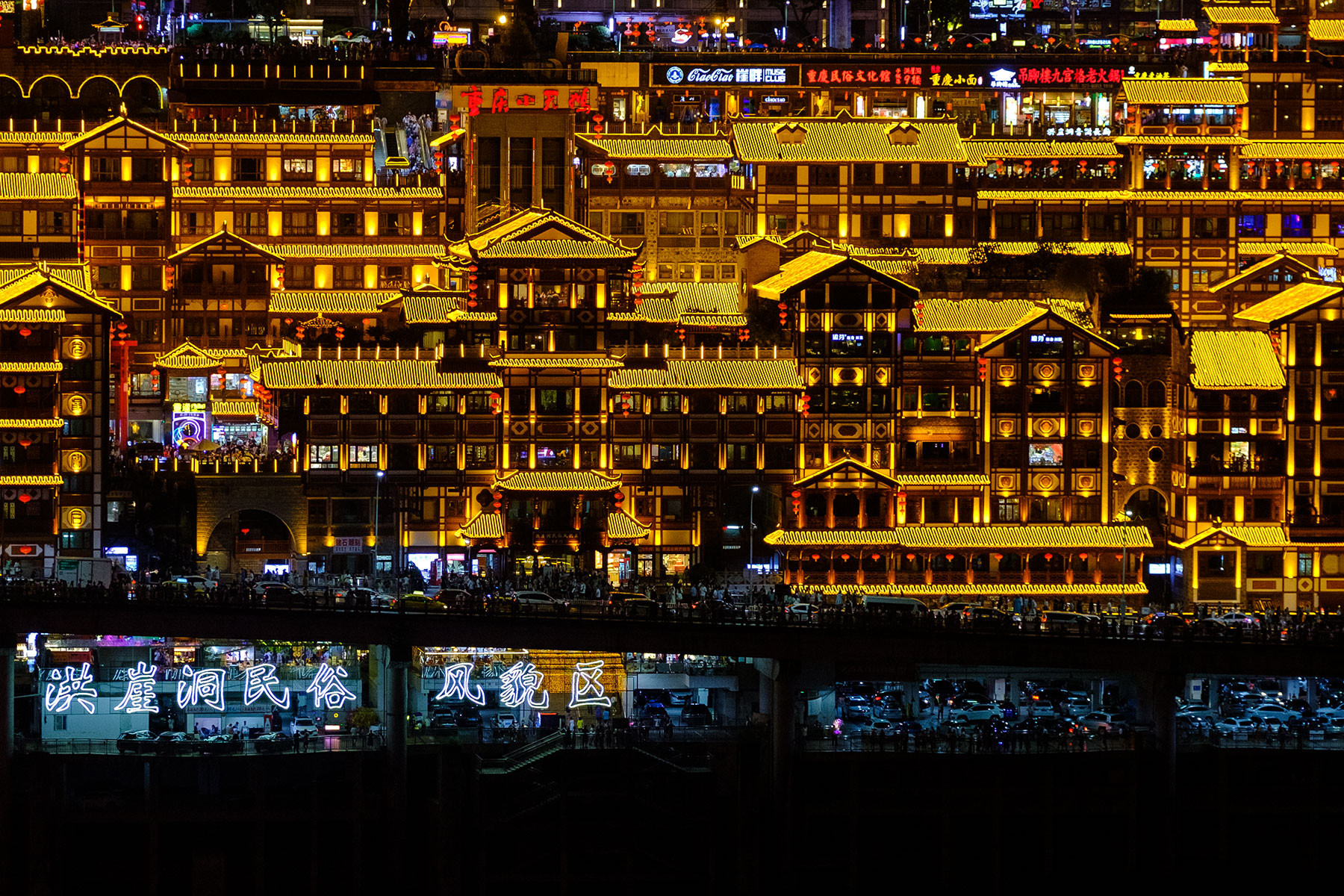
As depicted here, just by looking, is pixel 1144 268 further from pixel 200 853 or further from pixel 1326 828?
pixel 200 853

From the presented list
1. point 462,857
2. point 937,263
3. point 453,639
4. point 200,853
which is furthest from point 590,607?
point 937,263

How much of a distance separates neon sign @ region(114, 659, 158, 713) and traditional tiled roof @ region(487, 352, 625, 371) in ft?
79.5

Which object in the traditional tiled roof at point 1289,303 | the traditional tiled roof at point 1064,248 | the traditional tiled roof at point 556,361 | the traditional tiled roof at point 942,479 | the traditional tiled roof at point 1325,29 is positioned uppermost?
the traditional tiled roof at point 1325,29

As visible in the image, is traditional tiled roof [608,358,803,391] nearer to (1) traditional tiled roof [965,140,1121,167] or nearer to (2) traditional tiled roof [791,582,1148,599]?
(2) traditional tiled roof [791,582,1148,599]

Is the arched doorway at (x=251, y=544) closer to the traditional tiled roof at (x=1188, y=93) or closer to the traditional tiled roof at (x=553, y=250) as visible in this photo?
the traditional tiled roof at (x=553, y=250)

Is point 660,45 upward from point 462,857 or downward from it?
upward

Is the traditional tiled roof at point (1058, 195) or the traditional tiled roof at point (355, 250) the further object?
the traditional tiled roof at point (1058, 195)

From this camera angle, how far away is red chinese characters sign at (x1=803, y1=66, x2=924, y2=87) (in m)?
138

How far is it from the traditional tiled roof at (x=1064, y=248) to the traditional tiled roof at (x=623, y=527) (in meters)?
27.7

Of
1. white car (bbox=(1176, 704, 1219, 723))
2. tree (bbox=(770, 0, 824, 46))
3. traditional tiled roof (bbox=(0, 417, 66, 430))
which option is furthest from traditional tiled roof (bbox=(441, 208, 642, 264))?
tree (bbox=(770, 0, 824, 46))

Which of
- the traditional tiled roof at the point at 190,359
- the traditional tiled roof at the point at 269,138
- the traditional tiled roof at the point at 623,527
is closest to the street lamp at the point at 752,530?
the traditional tiled roof at the point at 623,527

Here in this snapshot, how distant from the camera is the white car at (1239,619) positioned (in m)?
98.8

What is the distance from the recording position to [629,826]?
92.9 m

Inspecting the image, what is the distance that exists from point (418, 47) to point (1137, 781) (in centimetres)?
6498
